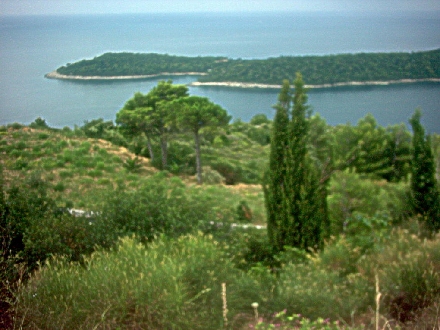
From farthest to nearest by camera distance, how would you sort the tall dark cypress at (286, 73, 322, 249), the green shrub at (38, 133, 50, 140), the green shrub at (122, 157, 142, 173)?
the green shrub at (38, 133, 50, 140) → the green shrub at (122, 157, 142, 173) → the tall dark cypress at (286, 73, 322, 249)

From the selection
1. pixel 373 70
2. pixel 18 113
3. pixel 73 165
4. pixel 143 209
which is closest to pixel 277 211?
pixel 143 209

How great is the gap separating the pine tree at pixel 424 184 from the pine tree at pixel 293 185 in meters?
3.07

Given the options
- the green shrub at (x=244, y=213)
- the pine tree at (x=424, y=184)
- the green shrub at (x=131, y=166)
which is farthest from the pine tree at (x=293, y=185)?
the green shrub at (x=131, y=166)

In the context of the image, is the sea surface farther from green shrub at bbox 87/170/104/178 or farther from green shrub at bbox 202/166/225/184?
green shrub at bbox 202/166/225/184

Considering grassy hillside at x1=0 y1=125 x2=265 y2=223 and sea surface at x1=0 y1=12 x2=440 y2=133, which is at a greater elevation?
sea surface at x1=0 y1=12 x2=440 y2=133

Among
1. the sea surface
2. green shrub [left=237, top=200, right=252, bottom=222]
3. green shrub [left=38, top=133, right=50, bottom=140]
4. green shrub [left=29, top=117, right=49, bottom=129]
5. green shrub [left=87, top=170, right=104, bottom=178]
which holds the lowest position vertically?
green shrub [left=237, top=200, right=252, bottom=222]

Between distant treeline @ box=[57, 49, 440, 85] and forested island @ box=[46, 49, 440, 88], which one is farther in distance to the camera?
distant treeline @ box=[57, 49, 440, 85]

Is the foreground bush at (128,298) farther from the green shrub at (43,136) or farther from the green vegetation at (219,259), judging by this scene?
the green shrub at (43,136)

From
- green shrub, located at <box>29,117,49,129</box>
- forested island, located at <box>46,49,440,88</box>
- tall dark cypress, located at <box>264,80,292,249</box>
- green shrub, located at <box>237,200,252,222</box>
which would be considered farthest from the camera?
forested island, located at <box>46,49,440,88</box>

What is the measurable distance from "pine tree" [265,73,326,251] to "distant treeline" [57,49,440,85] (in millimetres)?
22006

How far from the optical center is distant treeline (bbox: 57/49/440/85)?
31375 mm

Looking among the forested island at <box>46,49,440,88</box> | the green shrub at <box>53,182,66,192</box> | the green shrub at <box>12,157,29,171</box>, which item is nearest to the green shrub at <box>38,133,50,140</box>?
the green shrub at <box>12,157,29,171</box>

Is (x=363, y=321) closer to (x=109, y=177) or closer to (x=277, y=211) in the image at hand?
(x=277, y=211)

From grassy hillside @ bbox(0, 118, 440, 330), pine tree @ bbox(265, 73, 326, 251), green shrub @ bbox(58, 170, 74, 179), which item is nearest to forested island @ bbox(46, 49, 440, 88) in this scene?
green shrub @ bbox(58, 170, 74, 179)
